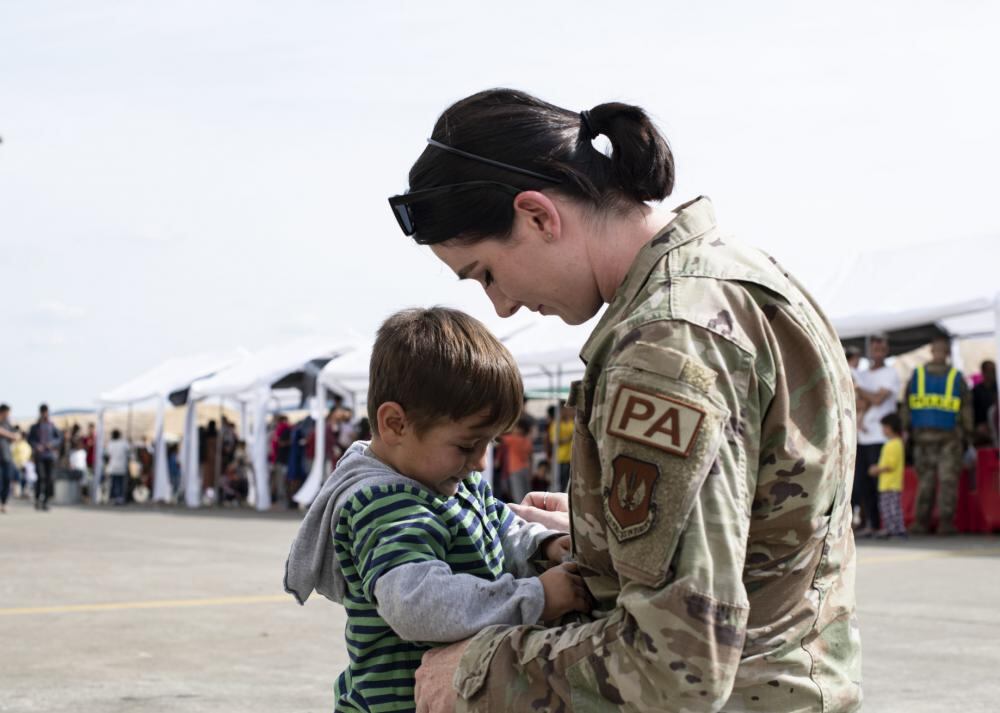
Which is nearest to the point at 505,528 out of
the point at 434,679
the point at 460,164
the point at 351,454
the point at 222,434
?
the point at 351,454

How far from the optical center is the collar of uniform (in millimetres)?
1758

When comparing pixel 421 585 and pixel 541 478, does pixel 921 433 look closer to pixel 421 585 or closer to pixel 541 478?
pixel 541 478

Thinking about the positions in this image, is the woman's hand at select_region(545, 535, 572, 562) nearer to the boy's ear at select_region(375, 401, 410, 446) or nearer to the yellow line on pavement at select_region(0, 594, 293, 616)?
the boy's ear at select_region(375, 401, 410, 446)

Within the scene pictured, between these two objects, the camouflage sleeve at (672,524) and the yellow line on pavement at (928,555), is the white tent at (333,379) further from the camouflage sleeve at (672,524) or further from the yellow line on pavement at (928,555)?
the camouflage sleeve at (672,524)

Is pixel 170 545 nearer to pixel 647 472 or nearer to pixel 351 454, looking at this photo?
pixel 351 454

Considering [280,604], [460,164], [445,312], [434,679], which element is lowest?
[280,604]

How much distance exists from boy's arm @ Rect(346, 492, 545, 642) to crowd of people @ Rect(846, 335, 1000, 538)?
11195 millimetres

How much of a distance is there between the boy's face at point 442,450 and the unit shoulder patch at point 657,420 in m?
0.59

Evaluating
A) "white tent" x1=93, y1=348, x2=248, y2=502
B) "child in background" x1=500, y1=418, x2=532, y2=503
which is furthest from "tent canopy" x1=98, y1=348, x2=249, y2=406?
"child in background" x1=500, y1=418, x2=532, y2=503

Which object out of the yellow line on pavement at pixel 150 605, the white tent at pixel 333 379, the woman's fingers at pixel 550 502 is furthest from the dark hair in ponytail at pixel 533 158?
the white tent at pixel 333 379

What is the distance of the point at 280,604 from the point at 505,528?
17.9 feet

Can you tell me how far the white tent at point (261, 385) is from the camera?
21.5m

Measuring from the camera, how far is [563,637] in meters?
1.72

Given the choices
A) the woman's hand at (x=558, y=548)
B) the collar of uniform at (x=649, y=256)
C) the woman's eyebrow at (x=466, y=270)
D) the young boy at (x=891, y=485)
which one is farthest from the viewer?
the young boy at (x=891, y=485)
